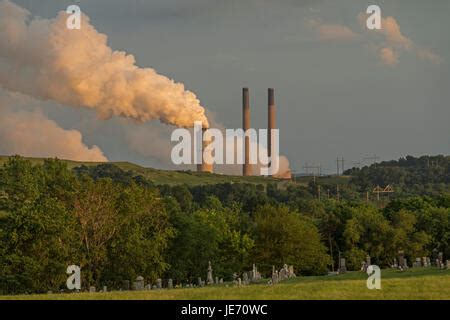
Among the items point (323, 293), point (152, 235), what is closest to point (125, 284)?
point (152, 235)

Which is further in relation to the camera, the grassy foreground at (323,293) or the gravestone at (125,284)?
the gravestone at (125,284)

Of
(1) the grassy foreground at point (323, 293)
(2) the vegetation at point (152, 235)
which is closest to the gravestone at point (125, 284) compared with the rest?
(2) the vegetation at point (152, 235)

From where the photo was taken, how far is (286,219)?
302 feet

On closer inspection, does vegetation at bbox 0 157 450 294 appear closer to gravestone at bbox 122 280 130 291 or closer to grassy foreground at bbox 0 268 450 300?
gravestone at bbox 122 280 130 291

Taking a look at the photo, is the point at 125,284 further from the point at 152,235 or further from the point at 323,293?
the point at 323,293

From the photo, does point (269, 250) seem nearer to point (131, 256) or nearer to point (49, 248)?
point (131, 256)

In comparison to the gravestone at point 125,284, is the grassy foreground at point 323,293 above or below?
above

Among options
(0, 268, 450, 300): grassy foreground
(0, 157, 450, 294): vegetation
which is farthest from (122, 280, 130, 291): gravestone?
(0, 268, 450, 300): grassy foreground

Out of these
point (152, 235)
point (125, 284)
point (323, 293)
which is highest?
point (152, 235)

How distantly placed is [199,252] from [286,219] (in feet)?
32.2

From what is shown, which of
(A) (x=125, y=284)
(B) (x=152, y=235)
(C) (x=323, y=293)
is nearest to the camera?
(C) (x=323, y=293)

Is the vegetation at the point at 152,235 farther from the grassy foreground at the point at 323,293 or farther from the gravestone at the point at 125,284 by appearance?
the grassy foreground at the point at 323,293

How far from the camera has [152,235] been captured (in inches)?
3418

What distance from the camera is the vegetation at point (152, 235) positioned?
70.6m
